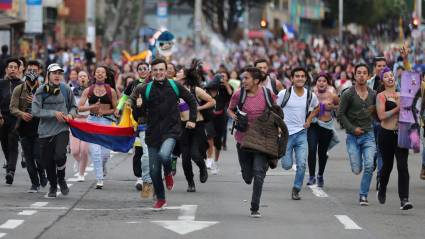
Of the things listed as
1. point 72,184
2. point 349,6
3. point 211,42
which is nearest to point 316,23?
point 349,6

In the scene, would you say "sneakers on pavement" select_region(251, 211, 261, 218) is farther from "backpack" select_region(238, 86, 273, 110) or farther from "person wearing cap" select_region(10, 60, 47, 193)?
"person wearing cap" select_region(10, 60, 47, 193)

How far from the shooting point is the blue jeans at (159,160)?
14.9m

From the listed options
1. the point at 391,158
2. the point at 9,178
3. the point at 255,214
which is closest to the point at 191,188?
the point at 9,178

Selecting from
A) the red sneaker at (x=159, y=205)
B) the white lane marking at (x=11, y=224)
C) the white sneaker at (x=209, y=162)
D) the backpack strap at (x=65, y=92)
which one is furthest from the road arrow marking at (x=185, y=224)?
the white sneaker at (x=209, y=162)

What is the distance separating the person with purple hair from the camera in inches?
603

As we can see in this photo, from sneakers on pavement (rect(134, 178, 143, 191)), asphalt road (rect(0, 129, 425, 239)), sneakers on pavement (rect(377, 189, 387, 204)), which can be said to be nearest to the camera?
asphalt road (rect(0, 129, 425, 239))

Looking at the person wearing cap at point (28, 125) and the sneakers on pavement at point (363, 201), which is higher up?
the person wearing cap at point (28, 125)

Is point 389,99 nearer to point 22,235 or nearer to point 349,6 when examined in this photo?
point 22,235

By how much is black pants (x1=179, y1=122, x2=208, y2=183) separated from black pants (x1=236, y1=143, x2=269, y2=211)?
3.22m

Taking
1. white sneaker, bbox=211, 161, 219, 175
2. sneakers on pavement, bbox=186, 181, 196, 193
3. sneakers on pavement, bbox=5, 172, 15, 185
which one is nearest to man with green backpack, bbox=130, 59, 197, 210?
sneakers on pavement, bbox=186, 181, 196, 193

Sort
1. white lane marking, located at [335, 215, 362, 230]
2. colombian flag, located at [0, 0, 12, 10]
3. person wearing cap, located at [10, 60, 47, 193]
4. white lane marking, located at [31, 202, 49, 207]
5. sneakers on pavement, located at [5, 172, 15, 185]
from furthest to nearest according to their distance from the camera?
colombian flag, located at [0, 0, 12, 10] < sneakers on pavement, located at [5, 172, 15, 185] < person wearing cap, located at [10, 60, 47, 193] < white lane marking, located at [31, 202, 49, 207] < white lane marking, located at [335, 215, 362, 230]

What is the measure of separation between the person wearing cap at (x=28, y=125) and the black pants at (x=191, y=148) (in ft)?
6.09

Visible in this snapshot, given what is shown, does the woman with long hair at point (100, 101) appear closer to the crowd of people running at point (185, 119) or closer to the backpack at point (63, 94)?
the crowd of people running at point (185, 119)

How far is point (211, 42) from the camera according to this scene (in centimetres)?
7825
